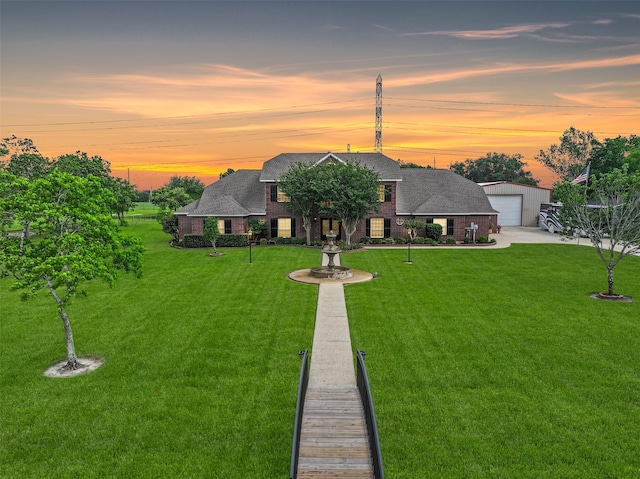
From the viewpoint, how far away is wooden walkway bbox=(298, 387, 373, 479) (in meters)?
8.28

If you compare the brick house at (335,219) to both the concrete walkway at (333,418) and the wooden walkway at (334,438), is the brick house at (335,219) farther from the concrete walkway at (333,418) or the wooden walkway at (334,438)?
the wooden walkway at (334,438)

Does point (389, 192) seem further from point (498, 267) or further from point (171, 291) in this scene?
point (171, 291)

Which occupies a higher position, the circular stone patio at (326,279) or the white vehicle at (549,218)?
the white vehicle at (549,218)

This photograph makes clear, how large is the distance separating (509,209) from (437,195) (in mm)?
19034

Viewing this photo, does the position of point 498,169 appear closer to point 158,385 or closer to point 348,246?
point 348,246

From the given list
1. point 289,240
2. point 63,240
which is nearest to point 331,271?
point 63,240

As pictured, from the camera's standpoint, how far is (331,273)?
87.9 ft

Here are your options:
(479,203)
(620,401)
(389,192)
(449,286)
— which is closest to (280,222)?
(389,192)

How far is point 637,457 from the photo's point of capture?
9.29 meters

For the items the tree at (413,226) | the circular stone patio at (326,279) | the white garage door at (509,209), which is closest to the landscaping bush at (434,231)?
the tree at (413,226)

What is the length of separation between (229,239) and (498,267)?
73.7 ft

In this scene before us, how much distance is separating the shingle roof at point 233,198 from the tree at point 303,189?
439cm

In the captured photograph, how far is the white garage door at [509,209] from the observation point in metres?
60.4

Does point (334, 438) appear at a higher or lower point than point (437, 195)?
lower
